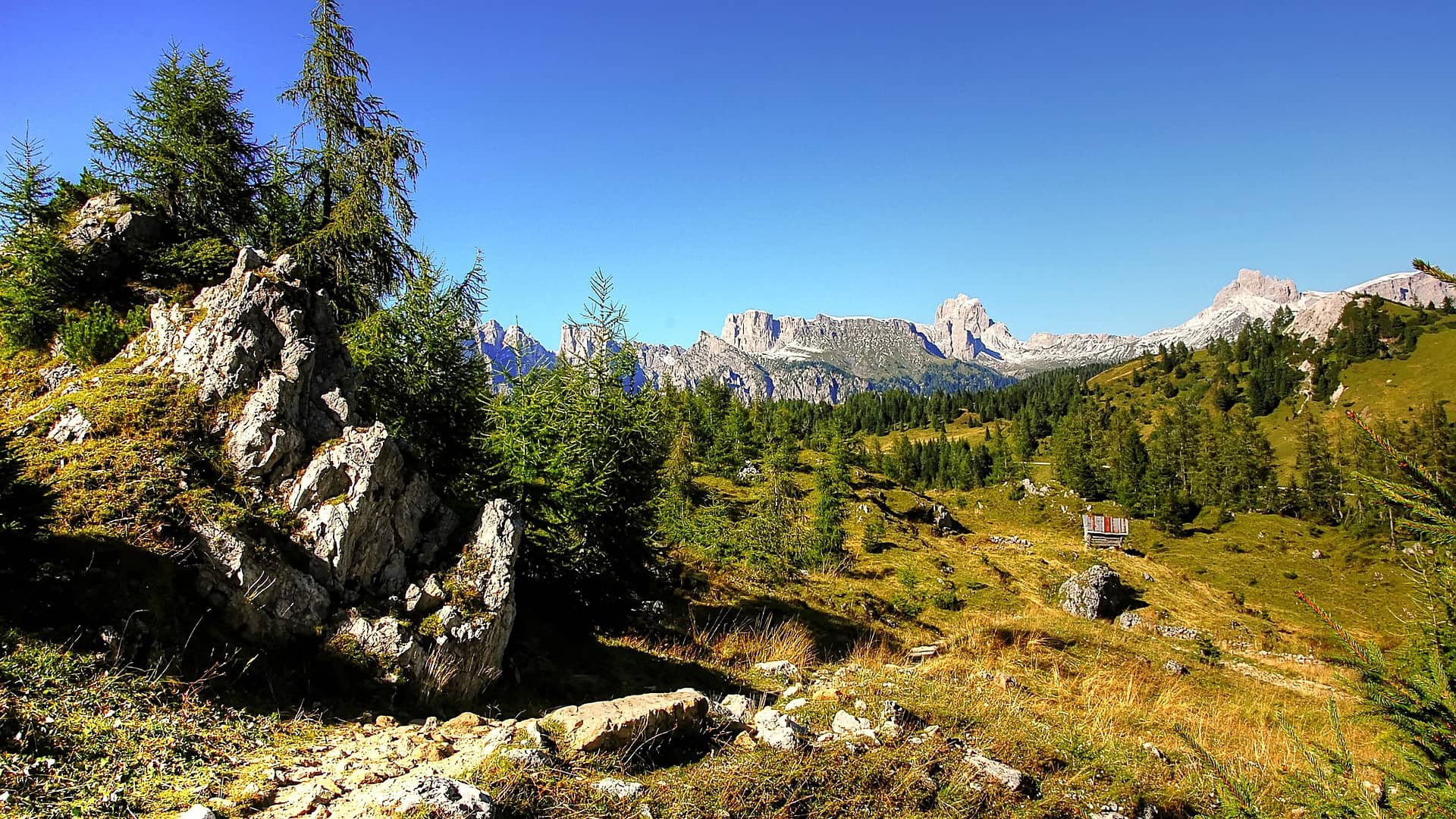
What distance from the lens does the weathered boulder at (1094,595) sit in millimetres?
32125

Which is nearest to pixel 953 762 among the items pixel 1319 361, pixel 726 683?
pixel 726 683

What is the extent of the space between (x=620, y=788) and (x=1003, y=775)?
4.41m

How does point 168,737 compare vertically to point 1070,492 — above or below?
above

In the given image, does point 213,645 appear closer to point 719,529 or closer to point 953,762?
point 953,762

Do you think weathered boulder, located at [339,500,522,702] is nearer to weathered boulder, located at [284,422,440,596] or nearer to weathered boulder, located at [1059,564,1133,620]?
weathered boulder, located at [284,422,440,596]

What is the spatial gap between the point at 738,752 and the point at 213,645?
614 centimetres

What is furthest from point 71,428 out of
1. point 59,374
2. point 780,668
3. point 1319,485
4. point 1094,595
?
point 1319,485

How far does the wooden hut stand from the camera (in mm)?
Result: 57312

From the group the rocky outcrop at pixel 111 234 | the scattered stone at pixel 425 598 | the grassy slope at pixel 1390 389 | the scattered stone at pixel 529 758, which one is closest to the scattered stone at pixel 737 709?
the scattered stone at pixel 529 758

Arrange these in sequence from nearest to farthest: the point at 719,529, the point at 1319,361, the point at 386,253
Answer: the point at 386,253 < the point at 719,529 < the point at 1319,361

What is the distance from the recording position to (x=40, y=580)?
657 cm

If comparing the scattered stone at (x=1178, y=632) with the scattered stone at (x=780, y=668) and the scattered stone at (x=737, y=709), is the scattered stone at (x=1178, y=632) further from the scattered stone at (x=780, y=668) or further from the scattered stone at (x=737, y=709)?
the scattered stone at (x=737, y=709)

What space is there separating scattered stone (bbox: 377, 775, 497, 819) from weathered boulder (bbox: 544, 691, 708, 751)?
1436 millimetres

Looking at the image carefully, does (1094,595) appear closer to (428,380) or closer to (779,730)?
(779,730)
